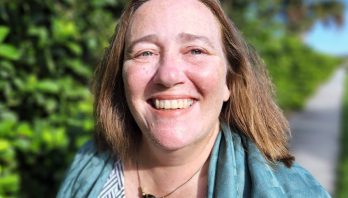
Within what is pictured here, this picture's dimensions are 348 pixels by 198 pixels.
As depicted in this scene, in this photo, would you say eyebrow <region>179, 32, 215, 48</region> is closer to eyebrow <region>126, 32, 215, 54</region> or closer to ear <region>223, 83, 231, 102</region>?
eyebrow <region>126, 32, 215, 54</region>

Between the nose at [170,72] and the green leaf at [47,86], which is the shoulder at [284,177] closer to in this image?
the nose at [170,72]

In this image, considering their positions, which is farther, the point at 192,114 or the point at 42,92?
the point at 42,92

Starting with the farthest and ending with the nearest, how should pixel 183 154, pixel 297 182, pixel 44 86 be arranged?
pixel 44 86, pixel 183 154, pixel 297 182

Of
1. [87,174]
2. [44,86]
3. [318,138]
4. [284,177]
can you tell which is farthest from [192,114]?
[318,138]

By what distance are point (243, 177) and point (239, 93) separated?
405 mm

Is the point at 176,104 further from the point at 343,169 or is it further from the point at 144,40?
the point at 343,169

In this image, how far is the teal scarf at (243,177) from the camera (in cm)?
167

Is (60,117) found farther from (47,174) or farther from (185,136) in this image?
(185,136)

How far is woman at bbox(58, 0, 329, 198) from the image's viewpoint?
5.80ft

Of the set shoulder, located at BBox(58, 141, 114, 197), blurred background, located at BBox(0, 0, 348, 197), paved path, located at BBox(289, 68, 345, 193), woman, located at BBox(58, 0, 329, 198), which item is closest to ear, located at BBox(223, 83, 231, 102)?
woman, located at BBox(58, 0, 329, 198)

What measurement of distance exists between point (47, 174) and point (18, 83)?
696mm

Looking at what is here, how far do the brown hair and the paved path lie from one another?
2239 millimetres

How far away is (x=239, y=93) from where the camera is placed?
2.00 m

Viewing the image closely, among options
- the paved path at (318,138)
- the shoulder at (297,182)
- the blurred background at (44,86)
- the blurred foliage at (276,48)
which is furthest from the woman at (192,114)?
the paved path at (318,138)
